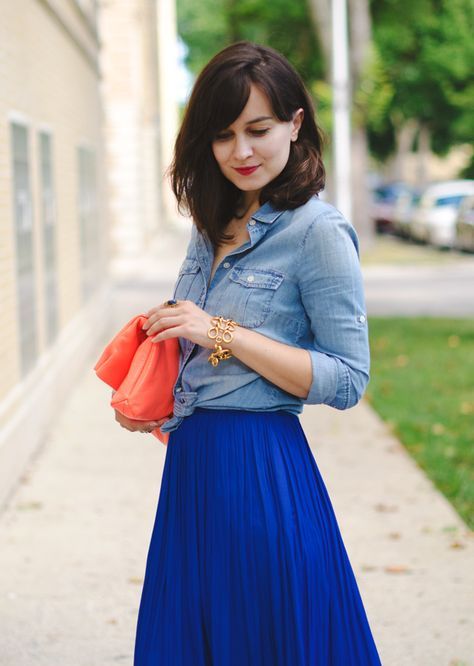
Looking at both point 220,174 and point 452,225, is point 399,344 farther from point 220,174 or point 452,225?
point 452,225

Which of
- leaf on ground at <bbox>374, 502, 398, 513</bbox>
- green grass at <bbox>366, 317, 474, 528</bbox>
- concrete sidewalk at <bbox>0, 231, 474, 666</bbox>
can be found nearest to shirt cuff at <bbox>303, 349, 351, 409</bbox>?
concrete sidewalk at <bbox>0, 231, 474, 666</bbox>

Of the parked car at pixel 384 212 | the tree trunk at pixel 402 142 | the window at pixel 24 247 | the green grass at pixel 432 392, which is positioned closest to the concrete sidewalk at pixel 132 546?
the green grass at pixel 432 392

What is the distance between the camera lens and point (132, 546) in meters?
5.86

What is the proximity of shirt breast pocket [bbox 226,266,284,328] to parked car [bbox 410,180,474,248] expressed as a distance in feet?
92.6

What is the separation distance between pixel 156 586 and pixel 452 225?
29026mm

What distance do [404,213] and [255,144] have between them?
35.9 meters

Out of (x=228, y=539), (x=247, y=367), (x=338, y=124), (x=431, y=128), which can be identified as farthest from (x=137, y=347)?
(x=431, y=128)

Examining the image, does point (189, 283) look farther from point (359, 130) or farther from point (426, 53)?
point (426, 53)

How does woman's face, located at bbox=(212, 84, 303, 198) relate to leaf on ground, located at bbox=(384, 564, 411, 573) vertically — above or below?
above

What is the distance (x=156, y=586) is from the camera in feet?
9.70

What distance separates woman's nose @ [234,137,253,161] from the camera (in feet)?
9.03

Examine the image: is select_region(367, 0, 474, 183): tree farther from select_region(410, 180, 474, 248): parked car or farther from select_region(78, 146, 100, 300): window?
select_region(78, 146, 100, 300): window

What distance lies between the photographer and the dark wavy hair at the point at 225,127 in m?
2.73

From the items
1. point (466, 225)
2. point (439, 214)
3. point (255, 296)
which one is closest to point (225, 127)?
point (255, 296)
